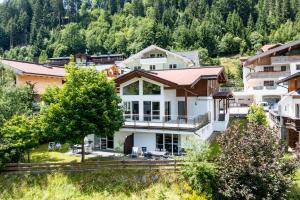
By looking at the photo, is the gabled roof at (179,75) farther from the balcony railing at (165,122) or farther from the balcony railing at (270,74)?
the balcony railing at (270,74)

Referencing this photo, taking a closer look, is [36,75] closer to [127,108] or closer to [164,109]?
[127,108]

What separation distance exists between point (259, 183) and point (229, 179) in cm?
167

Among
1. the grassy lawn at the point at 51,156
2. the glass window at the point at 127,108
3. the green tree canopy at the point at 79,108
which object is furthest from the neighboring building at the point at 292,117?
the grassy lawn at the point at 51,156

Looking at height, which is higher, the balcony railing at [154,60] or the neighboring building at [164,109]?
the balcony railing at [154,60]

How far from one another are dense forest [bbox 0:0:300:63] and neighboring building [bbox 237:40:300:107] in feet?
155

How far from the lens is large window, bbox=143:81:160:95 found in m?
27.5

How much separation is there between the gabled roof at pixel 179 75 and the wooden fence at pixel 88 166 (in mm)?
7950

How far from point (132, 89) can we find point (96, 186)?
10.9 meters

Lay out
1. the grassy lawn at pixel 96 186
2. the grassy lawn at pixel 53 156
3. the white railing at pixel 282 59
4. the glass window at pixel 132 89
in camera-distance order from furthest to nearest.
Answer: the white railing at pixel 282 59
the glass window at pixel 132 89
the grassy lawn at pixel 53 156
the grassy lawn at pixel 96 186

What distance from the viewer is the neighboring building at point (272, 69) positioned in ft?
144

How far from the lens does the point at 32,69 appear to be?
119 ft

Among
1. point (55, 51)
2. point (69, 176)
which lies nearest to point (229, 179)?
point (69, 176)

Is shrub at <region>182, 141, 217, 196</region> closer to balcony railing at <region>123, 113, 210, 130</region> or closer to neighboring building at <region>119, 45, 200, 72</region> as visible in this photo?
balcony railing at <region>123, 113, 210, 130</region>

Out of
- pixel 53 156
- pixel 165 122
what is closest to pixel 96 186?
pixel 53 156
